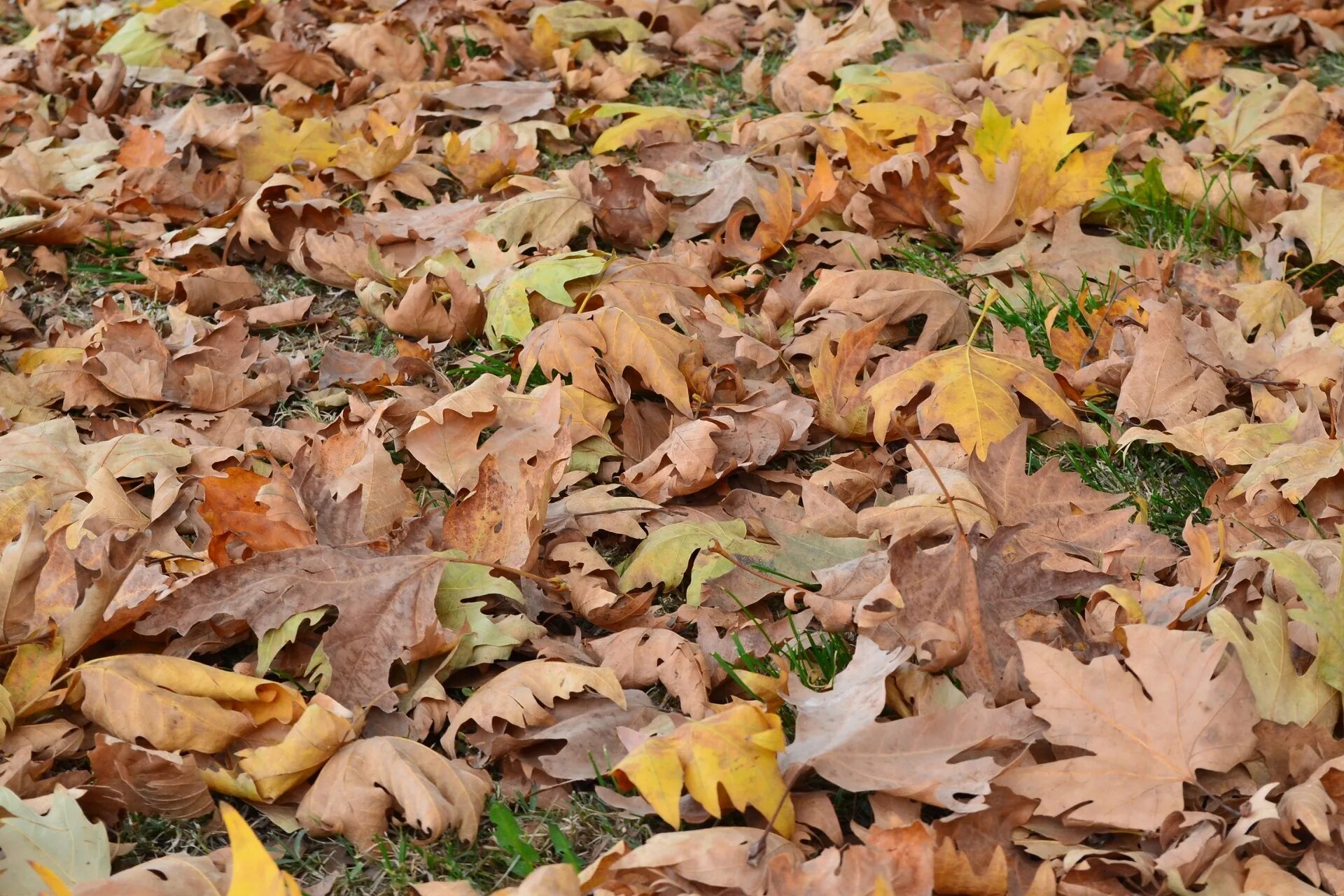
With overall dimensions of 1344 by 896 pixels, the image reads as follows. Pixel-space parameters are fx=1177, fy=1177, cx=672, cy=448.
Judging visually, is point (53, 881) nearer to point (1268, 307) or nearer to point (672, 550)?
point (672, 550)

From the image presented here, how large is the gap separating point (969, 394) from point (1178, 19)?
7.09 ft

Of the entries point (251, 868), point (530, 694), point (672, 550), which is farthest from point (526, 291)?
point (251, 868)

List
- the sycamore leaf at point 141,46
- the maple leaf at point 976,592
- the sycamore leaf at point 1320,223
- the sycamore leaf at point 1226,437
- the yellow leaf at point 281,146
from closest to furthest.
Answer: the maple leaf at point 976,592
the sycamore leaf at point 1226,437
the sycamore leaf at point 1320,223
the yellow leaf at point 281,146
the sycamore leaf at point 141,46

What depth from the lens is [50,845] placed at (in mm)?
1395

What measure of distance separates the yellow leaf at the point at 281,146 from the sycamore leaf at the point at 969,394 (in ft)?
5.54

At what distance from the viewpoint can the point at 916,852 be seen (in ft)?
4.44

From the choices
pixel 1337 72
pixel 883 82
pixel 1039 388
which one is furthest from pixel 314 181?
pixel 1337 72

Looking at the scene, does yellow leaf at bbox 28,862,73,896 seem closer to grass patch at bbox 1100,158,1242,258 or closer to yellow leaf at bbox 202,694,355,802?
yellow leaf at bbox 202,694,355,802

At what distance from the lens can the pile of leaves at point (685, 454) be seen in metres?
1.46

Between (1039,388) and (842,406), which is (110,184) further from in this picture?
(1039,388)

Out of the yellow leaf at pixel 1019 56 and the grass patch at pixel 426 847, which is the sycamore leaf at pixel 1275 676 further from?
the yellow leaf at pixel 1019 56

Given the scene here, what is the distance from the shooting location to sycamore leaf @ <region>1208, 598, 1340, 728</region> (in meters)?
1.53

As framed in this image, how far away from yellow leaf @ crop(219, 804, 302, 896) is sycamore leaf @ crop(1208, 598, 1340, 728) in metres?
1.18

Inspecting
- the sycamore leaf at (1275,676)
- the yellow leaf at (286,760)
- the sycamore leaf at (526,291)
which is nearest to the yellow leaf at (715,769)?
the yellow leaf at (286,760)
